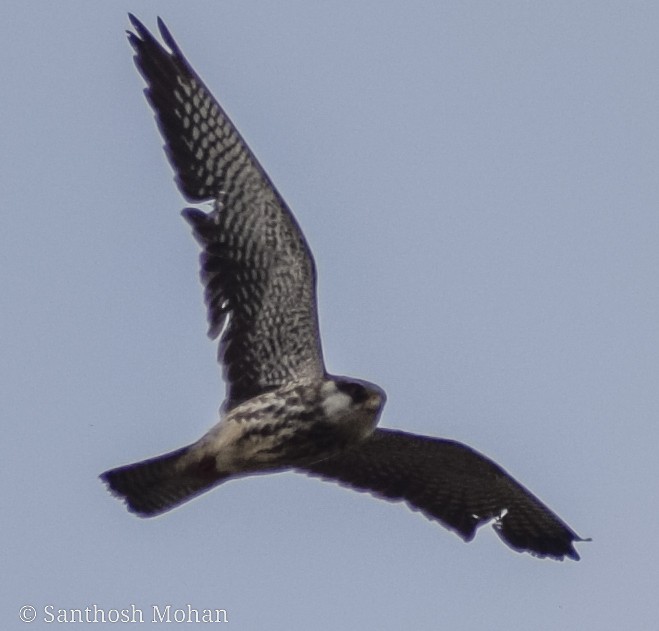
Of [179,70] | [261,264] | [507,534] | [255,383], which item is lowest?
[507,534]

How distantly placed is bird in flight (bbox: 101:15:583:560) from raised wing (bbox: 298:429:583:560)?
66cm

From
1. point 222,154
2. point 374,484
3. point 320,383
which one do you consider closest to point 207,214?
point 222,154

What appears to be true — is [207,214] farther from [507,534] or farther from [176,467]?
[507,534]

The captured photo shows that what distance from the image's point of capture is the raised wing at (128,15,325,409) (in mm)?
12328

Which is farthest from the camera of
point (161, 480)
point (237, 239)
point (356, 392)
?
point (237, 239)

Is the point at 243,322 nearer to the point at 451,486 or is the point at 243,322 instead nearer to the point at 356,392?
the point at 356,392

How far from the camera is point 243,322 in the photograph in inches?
494

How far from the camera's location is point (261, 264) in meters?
12.4

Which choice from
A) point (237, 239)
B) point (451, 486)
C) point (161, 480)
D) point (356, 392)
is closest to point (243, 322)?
point (237, 239)

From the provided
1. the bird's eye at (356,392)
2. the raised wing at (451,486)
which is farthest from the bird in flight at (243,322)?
the raised wing at (451,486)

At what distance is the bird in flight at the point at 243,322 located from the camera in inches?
476

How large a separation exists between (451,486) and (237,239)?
2.38 metres

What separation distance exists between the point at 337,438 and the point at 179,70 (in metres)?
2.54

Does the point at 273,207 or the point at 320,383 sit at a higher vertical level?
the point at 273,207
